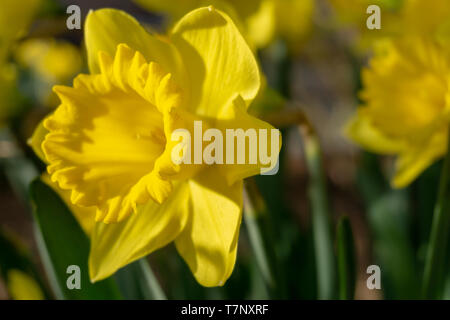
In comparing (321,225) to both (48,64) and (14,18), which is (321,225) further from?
(48,64)

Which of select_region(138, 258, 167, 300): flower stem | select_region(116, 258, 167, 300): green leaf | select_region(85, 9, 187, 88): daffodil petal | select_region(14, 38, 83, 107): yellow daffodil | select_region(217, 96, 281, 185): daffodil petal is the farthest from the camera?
select_region(14, 38, 83, 107): yellow daffodil

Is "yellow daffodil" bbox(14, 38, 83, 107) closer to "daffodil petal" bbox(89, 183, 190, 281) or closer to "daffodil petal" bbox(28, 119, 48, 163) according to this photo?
"daffodil petal" bbox(28, 119, 48, 163)

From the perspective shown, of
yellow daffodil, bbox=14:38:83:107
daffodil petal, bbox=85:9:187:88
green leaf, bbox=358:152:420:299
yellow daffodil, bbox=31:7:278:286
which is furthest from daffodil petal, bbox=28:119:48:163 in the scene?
yellow daffodil, bbox=14:38:83:107

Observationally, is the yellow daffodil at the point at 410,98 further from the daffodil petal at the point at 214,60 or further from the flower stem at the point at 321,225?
the daffodil petal at the point at 214,60

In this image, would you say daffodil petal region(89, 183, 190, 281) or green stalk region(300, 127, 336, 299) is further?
green stalk region(300, 127, 336, 299)

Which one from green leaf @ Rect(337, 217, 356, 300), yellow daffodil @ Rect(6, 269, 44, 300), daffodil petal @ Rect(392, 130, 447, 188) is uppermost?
daffodil petal @ Rect(392, 130, 447, 188)

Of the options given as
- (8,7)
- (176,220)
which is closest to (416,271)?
(176,220)

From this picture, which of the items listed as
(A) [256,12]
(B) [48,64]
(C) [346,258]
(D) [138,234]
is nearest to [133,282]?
(D) [138,234]

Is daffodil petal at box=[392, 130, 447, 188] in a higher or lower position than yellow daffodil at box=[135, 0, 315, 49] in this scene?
lower
